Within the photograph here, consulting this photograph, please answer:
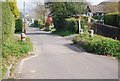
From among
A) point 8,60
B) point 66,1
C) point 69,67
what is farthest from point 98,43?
point 66,1

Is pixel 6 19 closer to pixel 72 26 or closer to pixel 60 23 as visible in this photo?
pixel 72 26

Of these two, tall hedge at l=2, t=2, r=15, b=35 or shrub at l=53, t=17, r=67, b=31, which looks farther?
shrub at l=53, t=17, r=67, b=31

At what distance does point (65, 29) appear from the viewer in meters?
34.6

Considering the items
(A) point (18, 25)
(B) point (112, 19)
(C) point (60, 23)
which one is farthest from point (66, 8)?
(B) point (112, 19)

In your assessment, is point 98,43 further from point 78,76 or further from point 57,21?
point 57,21

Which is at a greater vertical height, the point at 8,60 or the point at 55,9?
the point at 55,9

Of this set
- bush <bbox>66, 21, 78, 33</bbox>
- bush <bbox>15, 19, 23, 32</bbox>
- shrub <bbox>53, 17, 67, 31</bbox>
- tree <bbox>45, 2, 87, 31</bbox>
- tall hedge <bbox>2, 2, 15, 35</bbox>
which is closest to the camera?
tall hedge <bbox>2, 2, 15, 35</bbox>

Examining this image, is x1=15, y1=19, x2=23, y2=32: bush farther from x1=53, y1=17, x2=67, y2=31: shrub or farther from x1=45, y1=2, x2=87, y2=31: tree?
x1=53, y1=17, x2=67, y2=31: shrub

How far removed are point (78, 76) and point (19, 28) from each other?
97.9 ft

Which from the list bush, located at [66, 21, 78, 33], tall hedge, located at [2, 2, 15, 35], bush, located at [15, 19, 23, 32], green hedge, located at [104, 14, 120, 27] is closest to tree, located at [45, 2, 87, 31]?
bush, located at [66, 21, 78, 33]

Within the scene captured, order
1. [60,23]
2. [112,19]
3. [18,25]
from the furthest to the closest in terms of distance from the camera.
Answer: [60,23], [18,25], [112,19]

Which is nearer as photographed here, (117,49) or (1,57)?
(1,57)

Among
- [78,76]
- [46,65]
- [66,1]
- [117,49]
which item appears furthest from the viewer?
[66,1]

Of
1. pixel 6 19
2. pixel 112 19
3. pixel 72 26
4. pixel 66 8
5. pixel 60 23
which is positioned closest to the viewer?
pixel 6 19
